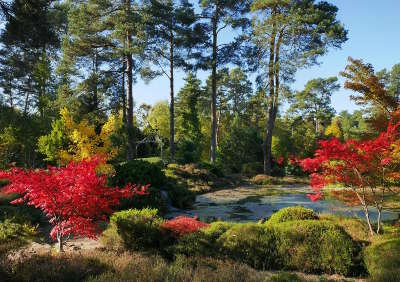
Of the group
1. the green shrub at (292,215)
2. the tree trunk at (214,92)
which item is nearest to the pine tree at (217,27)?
the tree trunk at (214,92)

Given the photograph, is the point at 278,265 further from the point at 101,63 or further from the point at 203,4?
the point at 101,63

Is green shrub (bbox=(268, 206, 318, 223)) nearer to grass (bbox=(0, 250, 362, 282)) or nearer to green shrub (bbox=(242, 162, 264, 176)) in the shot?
grass (bbox=(0, 250, 362, 282))

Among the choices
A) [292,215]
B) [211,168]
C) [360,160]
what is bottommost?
[292,215]

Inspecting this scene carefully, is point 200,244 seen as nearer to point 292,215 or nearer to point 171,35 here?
point 292,215

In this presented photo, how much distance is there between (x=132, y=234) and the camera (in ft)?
22.0

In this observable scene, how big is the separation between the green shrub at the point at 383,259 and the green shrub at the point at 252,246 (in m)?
1.57

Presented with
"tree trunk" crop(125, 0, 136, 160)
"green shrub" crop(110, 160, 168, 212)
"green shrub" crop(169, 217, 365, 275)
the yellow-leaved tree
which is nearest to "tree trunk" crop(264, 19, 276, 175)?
"tree trunk" crop(125, 0, 136, 160)

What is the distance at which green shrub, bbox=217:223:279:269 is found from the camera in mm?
6031

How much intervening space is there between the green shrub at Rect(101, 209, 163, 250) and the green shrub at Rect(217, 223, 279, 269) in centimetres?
143

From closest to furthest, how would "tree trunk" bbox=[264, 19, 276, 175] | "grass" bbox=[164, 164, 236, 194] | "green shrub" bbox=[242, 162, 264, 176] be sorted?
1. "grass" bbox=[164, 164, 236, 194]
2. "tree trunk" bbox=[264, 19, 276, 175]
3. "green shrub" bbox=[242, 162, 264, 176]

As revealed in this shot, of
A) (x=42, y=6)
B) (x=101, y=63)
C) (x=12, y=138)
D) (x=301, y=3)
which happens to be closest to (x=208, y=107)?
(x=101, y=63)

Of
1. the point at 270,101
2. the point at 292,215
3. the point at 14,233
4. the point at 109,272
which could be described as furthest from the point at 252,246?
the point at 270,101

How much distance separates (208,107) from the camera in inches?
1854

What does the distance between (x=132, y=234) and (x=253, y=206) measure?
6839 millimetres
